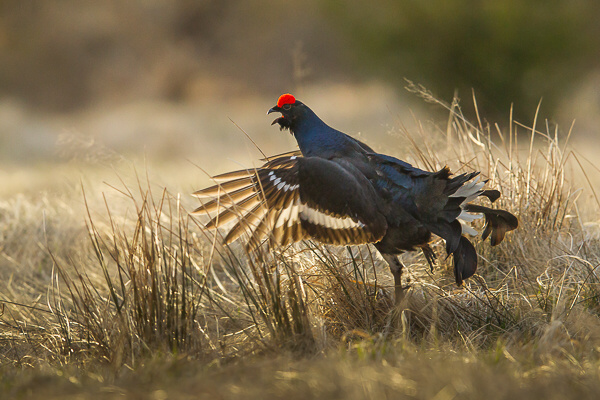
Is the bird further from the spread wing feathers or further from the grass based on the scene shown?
the grass

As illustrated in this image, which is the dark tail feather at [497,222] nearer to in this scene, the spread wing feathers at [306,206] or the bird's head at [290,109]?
the spread wing feathers at [306,206]

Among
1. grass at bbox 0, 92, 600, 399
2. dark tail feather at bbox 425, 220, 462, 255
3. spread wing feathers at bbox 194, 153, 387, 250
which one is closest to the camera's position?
grass at bbox 0, 92, 600, 399

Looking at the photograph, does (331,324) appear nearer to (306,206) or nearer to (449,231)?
(306,206)

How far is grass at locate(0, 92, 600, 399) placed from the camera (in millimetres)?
1962

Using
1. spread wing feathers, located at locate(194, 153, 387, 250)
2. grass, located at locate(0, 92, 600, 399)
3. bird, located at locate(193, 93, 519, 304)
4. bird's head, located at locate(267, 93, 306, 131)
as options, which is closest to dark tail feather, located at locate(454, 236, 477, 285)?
bird, located at locate(193, 93, 519, 304)

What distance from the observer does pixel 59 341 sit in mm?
2994

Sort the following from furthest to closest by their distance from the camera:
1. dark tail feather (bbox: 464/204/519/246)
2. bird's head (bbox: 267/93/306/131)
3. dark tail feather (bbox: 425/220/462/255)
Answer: bird's head (bbox: 267/93/306/131), dark tail feather (bbox: 464/204/519/246), dark tail feather (bbox: 425/220/462/255)

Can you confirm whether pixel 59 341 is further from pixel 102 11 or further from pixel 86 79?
pixel 102 11

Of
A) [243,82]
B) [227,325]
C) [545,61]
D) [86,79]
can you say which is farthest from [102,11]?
[227,325]

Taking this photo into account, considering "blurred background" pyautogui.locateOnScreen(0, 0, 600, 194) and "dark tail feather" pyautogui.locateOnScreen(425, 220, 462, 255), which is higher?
"blurred background" pyautogui.locateOnScreen(0, 0, 600, 194)

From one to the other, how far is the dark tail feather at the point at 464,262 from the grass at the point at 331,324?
0.16 m

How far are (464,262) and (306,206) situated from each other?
2.74 feet

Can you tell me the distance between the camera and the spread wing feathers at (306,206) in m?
2.82

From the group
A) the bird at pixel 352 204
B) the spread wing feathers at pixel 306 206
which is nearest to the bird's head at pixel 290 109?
the bird at pixel 352 204
